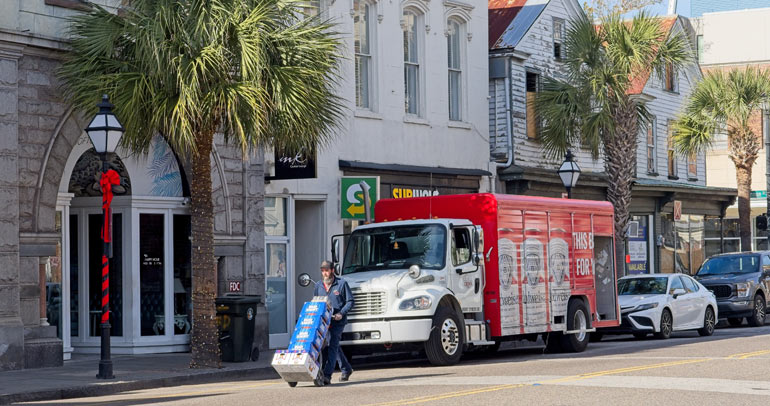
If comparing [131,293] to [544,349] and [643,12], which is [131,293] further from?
[643,12]

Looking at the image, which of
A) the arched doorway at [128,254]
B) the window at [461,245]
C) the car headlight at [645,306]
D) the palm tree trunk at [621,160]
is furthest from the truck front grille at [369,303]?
the palm tree trunk at [621,160]

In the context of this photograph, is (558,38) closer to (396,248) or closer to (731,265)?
(731,265)

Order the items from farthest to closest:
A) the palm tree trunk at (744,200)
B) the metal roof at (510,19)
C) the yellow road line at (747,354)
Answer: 1. the palm tree trunk at (744,200)
2. the metal roof at (510,19)
3. the yellow road line at (747,354)

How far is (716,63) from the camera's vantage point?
6900 centimetres

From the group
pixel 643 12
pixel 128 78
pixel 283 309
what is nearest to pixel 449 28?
pixel 643 12

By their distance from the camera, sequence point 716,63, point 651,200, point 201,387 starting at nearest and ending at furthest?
point 201,387 → point 651,200 → point 716,63

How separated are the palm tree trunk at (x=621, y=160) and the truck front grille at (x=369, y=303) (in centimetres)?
1352

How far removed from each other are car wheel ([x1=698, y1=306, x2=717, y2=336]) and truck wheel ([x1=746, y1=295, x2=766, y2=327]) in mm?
2793

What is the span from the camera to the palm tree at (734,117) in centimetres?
3709

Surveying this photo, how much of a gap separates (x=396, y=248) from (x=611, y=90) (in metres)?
12.0

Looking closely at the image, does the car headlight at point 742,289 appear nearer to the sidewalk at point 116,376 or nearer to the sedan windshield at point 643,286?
the sedan windshield at point 643,286

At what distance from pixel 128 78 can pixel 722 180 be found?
5028 centimetres

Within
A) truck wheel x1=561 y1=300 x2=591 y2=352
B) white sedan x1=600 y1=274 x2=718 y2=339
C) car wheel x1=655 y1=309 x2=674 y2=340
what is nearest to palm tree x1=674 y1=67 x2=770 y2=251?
white sedan x1=600 y1=274 x2=718 y2=339

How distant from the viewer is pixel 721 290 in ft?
97.8
